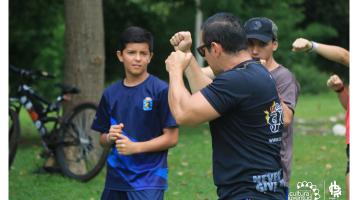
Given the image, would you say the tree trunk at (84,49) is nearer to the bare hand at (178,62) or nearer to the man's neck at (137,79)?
the man's neck at (137,79)

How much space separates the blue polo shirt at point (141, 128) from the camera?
5238 mm

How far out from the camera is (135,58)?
17.6 feet

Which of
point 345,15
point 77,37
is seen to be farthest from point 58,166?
point 345,15

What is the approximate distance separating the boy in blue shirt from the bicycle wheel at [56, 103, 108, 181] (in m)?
3.79

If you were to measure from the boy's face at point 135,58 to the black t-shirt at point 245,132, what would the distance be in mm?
1289

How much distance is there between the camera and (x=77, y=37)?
31.8ft

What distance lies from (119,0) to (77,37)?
32.9 feet

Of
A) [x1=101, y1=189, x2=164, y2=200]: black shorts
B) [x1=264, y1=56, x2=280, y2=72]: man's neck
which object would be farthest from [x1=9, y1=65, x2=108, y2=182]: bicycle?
[x1=264, y1=56, x2=280, y2=72]: man's neck

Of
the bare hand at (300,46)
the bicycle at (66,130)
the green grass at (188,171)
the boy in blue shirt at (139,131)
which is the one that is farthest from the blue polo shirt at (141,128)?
the bicycle at (66,130)

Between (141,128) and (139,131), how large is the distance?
3 centimetres

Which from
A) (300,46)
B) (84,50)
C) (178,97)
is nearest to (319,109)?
(84,50)

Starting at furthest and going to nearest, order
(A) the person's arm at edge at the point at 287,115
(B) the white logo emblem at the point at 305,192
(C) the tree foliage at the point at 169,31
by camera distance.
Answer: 1. (C) the tree foliage at the point at 169,31
2. (B) the white logo emblem at the point at 305,192
3. (A) the person's arm at edge at the point at 287,115

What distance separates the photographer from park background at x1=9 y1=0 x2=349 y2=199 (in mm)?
8945
